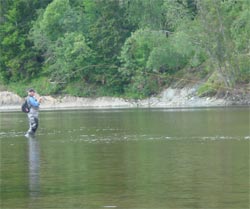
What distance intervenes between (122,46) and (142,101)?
6256mm

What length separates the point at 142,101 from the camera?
229 ft

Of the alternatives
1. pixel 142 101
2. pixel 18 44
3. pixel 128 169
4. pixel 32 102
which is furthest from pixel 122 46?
pixel 128 169

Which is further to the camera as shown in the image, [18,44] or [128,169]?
[18,44]

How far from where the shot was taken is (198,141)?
26.6m

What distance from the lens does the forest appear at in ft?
208

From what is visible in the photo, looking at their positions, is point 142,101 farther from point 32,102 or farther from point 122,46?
point 32,102

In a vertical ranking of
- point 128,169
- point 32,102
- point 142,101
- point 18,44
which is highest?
point 18,44

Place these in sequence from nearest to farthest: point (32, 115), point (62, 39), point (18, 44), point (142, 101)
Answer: point (32, 115) → point (142, 101) → point (62, 39) → point (18, 44)

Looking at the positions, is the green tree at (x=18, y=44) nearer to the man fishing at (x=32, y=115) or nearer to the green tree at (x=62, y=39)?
the green tree at (x=62, y=39)

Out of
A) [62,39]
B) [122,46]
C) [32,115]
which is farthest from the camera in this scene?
[62,39]

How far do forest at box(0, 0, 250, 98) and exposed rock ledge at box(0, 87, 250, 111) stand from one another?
0.81m

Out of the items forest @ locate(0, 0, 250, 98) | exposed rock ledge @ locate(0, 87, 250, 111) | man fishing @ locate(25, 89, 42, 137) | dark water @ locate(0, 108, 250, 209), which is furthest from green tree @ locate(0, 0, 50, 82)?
man fishing @ locate(25, 89, 42, 137)

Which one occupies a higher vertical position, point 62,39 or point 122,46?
point 62,39

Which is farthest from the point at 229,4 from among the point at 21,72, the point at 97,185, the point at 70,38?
the point at 97,185
